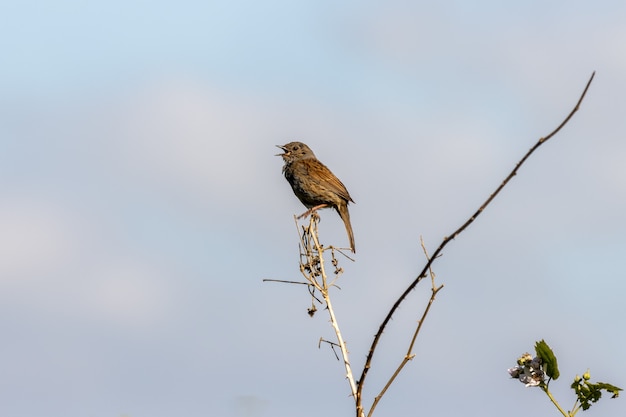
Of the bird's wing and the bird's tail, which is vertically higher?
the bird's wing

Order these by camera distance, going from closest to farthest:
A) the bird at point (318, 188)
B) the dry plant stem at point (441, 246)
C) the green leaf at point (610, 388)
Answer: the dry plant stem at point (441, 246) → the green leaf at point (610, 388) → the bird at point (318, 188)

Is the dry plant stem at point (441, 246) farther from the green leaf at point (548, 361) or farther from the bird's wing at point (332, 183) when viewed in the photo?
the bird's wing at point (332, 183)

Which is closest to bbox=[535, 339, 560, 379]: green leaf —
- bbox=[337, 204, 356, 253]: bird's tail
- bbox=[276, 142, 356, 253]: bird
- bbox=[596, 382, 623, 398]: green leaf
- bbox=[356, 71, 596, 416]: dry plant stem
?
bbox=[596, 382, 623, 398]: green leaf

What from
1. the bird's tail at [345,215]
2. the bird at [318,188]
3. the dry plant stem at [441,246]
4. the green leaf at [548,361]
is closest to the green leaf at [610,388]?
the green leaf at [548,361]

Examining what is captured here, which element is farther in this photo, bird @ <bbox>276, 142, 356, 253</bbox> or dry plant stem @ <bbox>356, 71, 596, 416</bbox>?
bird @ <bbox>276, 142, 356, 253</bbox>

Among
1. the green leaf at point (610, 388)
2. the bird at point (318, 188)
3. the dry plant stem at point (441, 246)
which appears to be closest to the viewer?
the dry plant stem at point (441, 246)

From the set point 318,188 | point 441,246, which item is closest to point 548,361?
point 441,246

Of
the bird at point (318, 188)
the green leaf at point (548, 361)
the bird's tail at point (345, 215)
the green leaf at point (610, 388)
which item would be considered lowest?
the green leaf at point (610, 388)

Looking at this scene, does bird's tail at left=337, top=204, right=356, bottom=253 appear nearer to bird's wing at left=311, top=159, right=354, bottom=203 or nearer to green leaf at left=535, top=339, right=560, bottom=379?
bird's wing at left=311, top=159, right=354, bottom=203

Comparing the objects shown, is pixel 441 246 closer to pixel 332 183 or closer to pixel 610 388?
pixel 610 388

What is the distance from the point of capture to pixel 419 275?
341cm

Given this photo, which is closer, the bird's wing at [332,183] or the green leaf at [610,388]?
the green leaf at [610,388]

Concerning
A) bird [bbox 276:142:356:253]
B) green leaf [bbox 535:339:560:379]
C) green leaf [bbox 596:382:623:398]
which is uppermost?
bird [bbox 276:142:356:253]

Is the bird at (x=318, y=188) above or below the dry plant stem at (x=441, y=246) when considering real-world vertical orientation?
above
